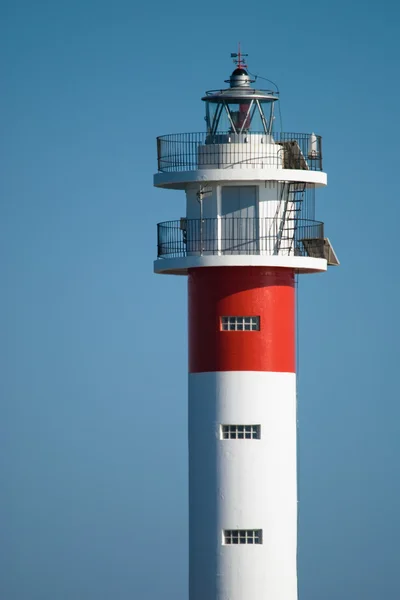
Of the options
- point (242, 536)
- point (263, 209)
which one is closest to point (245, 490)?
point (242, 536)

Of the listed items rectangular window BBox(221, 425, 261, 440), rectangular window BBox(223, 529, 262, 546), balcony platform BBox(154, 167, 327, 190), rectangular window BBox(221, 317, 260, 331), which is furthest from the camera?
rectangular window BBox(221, 317, 260, 331)

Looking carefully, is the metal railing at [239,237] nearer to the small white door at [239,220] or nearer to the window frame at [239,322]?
the small white door at [239,220]

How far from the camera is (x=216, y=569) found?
5834cm

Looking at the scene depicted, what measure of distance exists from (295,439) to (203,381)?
3168 millimetres

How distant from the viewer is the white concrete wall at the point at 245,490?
5819cm

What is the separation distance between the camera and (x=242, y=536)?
2292 inches

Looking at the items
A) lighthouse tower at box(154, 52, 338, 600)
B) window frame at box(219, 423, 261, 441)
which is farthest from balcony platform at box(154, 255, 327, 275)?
window frame at box(219, 423, 261, 441)

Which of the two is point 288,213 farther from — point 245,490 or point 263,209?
point 245,490

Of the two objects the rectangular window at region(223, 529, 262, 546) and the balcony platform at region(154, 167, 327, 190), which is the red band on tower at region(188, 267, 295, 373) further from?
the rectangular window at region(223, 529, 262, 546)

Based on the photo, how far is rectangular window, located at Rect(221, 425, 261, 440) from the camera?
58.4 meters

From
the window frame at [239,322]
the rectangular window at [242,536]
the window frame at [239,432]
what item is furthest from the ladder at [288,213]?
the rectangular window at [242,536]

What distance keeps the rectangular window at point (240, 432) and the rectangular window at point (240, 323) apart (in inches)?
111

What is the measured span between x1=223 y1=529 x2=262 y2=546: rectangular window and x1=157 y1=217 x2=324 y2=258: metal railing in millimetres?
7966

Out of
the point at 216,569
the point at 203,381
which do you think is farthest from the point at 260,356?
the point at 216,569
